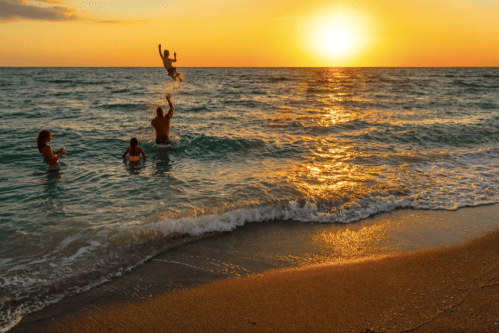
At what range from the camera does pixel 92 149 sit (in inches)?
484

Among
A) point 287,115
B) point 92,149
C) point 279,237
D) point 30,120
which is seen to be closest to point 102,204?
point 279,237

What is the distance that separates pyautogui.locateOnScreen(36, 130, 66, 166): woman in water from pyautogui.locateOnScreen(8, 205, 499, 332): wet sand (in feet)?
20.5

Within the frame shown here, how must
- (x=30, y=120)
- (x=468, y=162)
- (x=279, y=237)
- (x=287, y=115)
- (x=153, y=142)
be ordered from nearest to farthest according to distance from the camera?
(x=279, y=237) → (x=468, y=162) → (x=153, y=142) → (x=30, y=120) → (x=287, y=115)

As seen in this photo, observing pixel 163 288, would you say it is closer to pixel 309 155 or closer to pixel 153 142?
pixel 309 155

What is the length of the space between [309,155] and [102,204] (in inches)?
285

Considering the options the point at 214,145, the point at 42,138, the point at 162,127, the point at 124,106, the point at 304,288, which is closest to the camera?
the point at 304,288

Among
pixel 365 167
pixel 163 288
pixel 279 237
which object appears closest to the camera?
pixel 163 288

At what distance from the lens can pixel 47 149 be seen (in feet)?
30.6

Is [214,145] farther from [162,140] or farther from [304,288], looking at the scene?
[304,288]

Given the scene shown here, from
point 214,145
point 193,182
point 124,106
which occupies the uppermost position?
point 124,106

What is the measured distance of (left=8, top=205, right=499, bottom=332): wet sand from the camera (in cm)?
362

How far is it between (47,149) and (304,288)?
28.0 feet

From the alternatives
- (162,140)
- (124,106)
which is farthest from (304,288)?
(124,106)

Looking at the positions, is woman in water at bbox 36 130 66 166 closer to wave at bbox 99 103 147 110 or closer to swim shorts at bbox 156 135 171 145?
swim shorts at bbox 156 135 171 145
